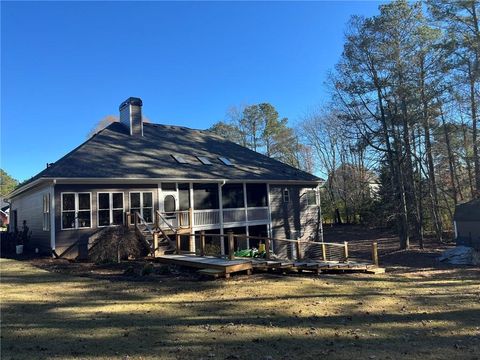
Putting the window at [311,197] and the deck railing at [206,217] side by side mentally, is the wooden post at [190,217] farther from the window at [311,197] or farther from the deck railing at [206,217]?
the window at [311,197]

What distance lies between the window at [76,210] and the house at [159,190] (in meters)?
0.04

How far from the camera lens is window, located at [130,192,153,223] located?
17984mm

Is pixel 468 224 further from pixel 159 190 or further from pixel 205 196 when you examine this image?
pixel 159 190

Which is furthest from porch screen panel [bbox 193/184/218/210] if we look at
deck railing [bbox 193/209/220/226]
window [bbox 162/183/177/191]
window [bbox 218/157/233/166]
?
window [bbox 218/157/233/166]

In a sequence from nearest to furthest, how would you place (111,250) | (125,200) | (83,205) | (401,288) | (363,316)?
(363,316) → (401,288) → (111,250) → (83,205) → (125,200)

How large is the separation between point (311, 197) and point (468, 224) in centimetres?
947

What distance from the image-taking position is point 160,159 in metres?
20.5

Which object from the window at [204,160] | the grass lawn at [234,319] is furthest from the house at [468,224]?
the window at [204,160]

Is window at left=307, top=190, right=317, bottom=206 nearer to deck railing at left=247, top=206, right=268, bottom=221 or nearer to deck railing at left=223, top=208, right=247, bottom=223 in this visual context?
deck railing at left=247, top=206, right=268, bottom=221

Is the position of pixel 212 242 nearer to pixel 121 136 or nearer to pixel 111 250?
pixel 111 250

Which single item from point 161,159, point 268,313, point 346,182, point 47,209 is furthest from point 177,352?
point 346,182

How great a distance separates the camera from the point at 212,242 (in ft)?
65.8

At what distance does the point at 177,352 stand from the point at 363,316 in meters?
3.94

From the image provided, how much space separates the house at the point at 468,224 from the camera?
77.0 ft
